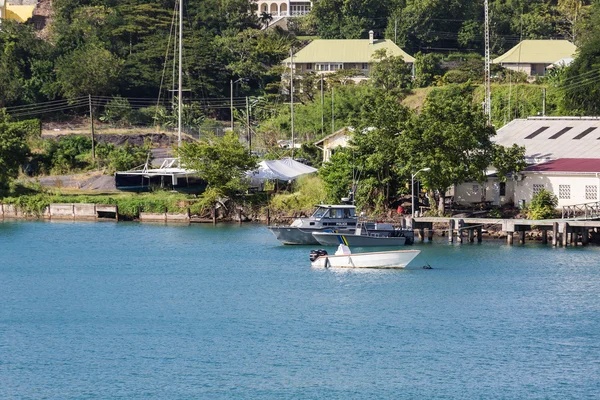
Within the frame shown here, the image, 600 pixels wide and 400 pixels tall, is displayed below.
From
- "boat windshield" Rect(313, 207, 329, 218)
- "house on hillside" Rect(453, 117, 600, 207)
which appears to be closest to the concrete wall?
"boat windshield" Rect(313, 207, 329, 218)

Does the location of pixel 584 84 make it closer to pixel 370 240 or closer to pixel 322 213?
pixel 322 213

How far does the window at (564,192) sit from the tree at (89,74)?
5882 cm

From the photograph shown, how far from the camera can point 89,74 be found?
11450cm

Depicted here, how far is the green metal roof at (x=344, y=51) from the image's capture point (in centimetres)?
12788

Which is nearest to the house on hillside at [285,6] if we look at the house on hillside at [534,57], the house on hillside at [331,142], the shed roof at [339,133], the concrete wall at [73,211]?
the house on hillside at [534,57]

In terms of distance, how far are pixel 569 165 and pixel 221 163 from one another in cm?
2313

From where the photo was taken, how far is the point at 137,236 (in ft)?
236

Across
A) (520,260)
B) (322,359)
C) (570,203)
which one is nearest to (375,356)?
(322,359)

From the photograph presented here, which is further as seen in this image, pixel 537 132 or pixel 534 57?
pixel 534 57

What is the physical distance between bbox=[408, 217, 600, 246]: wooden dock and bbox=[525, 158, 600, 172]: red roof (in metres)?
3.51

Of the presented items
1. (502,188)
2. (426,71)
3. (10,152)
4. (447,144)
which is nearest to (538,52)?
(426,71)

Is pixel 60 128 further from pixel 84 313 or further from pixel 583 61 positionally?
pixel 84 313

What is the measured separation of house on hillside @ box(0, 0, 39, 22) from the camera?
5463 inches

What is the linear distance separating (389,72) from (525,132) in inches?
1690
